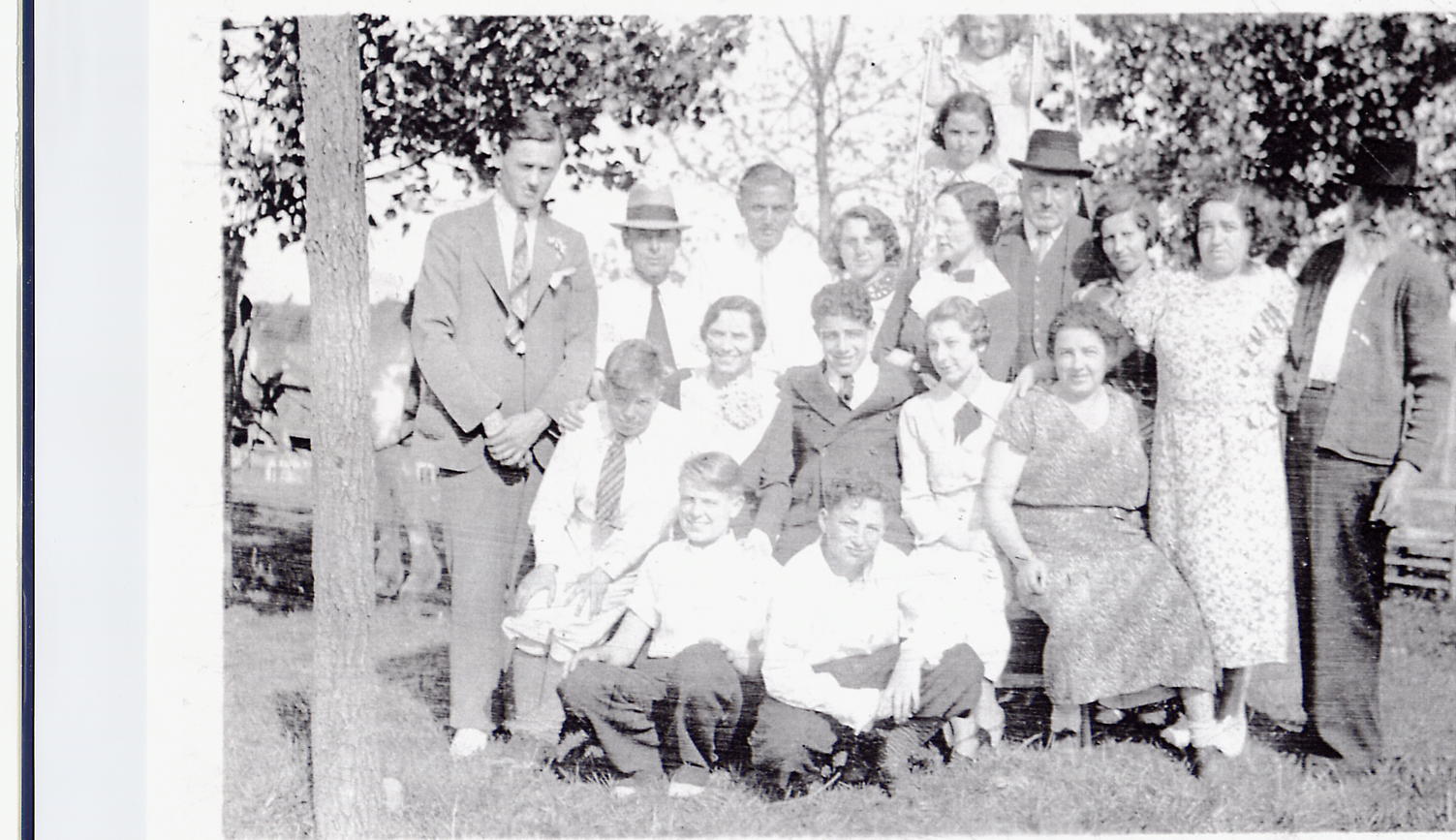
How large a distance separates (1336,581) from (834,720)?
1.39 meters

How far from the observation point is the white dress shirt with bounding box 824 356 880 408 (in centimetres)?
372

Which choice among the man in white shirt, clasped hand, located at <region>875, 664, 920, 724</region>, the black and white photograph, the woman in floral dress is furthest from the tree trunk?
the woman in floral dress

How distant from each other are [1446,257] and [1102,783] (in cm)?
167

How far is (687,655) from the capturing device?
12.3 ft

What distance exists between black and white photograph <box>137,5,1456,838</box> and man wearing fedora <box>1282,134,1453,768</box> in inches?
0.4

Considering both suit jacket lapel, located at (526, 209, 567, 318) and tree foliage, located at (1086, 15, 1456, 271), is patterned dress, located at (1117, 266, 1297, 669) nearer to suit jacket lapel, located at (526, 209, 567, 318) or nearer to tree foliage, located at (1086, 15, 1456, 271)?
tree foliage, located at (1086, 15, 1456, 271)

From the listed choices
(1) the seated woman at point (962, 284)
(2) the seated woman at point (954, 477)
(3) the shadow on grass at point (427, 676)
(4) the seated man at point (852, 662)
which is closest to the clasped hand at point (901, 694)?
(4) the seated man at point (852, 662)

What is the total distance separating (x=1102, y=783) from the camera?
3.79 m

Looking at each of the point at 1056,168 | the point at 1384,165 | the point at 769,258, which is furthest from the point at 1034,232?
the point at 1384,165

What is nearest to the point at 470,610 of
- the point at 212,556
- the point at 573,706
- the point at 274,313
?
the point at 573,706

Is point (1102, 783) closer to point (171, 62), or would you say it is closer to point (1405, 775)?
point (1405, 775)

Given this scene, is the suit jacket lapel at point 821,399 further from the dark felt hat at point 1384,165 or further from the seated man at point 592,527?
the dark felt hat at point 1384,165

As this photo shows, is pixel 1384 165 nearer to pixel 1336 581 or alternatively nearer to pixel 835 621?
pixel 1336 581

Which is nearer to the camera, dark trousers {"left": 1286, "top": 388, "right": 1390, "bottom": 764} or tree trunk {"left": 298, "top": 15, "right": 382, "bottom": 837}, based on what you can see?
tree trunk {"left": 298, "top": 15, "right": 382, "bottom": 837}
